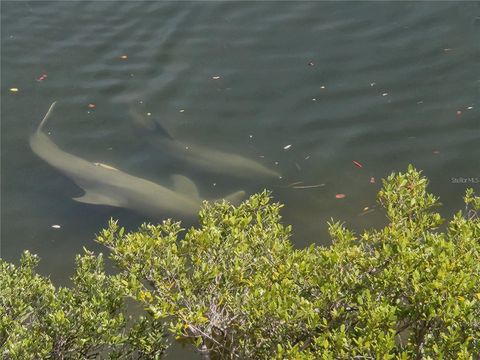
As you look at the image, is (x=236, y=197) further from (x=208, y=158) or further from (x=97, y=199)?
(x=97, y=199)

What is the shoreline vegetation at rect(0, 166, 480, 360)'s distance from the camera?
368cm

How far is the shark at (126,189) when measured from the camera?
7.54 m

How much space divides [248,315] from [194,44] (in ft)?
23.5

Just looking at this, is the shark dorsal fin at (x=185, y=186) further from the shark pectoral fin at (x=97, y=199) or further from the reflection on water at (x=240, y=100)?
the shark pectoral fin at (x=97, y=199)

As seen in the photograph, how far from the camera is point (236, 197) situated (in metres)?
7.64

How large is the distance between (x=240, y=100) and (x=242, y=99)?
3 centimetres

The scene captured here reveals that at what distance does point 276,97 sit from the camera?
30.1ft

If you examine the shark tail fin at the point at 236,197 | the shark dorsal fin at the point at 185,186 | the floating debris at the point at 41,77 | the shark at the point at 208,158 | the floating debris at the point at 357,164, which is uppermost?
the floating debris at the point at 41,77

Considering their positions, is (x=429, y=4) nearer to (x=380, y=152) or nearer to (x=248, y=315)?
(x=380, y=152)

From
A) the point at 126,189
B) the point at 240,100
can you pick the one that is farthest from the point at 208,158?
the point at 240,100

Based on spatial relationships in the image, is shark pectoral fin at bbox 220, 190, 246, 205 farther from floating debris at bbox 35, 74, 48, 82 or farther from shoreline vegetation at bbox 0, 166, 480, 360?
floating debris at bbox 35, 74, 48, 82

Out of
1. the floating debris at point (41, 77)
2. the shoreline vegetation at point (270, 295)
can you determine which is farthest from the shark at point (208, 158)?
the shoreline vegetation at point (270, 295)

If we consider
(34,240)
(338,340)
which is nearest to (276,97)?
(34,240)

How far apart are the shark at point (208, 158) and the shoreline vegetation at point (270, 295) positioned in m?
3.24
